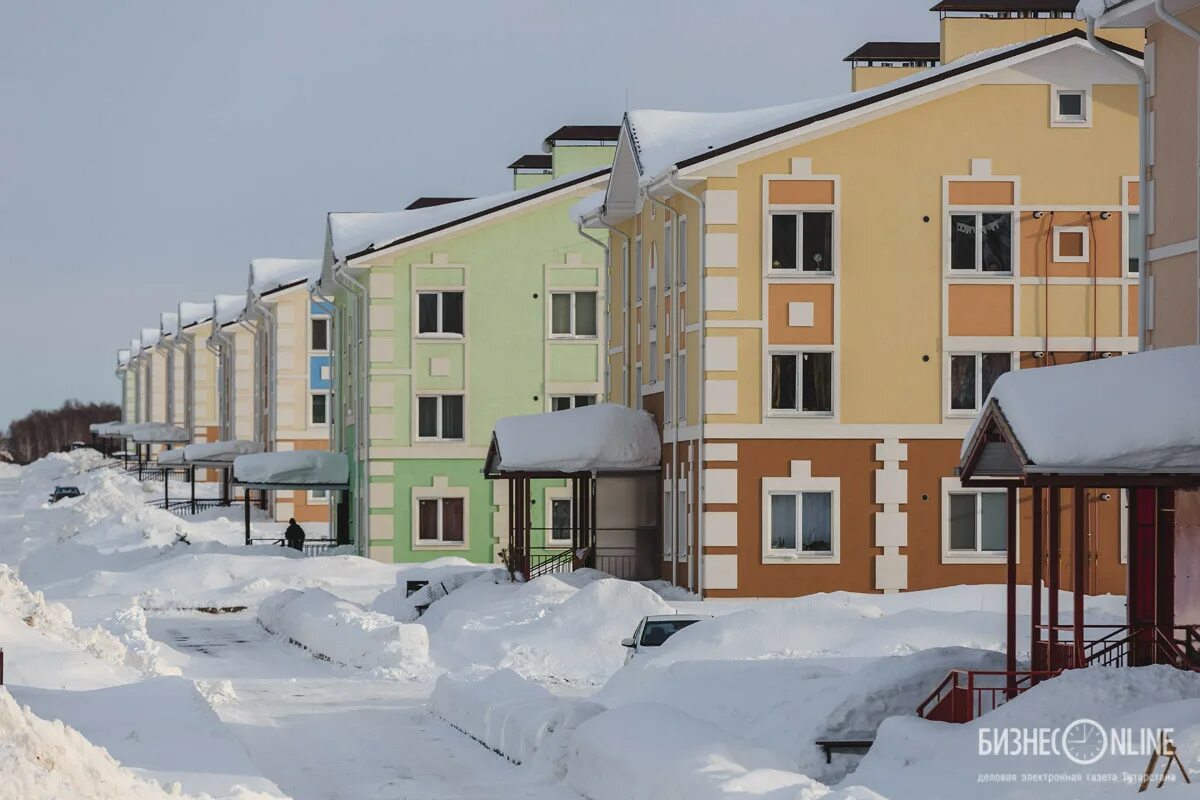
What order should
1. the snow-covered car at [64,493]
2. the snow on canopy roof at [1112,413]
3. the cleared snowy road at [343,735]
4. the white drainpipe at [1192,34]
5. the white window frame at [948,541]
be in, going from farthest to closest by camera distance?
the snow-covered car at [64,493]
the white window frame at [948,541]
the white drainpipe at [1192,34]
the cleared snowy road at [343,735]
the snow on canopy roof at [1112,413]

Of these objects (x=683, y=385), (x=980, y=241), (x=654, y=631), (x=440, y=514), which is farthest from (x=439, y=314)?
(x=654, y=631)

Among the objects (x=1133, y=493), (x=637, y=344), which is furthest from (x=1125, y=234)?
(x=1133, y=493)

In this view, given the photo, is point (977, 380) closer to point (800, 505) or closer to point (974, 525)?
point (974, 525)

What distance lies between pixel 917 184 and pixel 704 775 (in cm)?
2156

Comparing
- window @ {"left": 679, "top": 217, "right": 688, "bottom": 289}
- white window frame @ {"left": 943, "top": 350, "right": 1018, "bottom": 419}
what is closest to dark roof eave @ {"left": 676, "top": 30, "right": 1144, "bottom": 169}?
window @ {"left": 679, "top": 217, "right": 688, "bottom": 289}

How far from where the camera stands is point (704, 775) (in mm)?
14820

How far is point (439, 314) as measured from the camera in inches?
1940

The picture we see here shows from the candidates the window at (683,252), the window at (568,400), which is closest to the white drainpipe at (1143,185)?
the window at (683,252)

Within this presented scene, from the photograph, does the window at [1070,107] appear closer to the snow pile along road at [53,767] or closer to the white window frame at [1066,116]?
the white window frame at [1066,116]

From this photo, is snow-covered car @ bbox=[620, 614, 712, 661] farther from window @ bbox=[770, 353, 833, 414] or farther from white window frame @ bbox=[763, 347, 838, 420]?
window @ bbox=[770, 353, 833, 414]

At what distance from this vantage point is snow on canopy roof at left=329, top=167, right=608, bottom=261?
48688 millimetres

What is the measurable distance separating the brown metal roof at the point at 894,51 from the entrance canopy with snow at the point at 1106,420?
24.4 meters

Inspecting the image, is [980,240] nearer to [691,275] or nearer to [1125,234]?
[1125,234]

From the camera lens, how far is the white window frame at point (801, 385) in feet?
113
